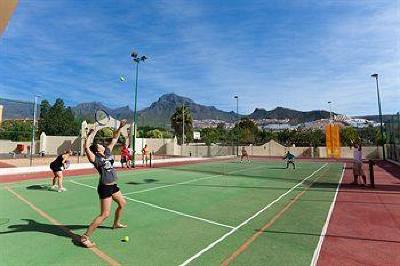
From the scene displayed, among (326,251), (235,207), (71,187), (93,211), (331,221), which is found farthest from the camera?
(71,187)

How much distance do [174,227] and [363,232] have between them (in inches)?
164

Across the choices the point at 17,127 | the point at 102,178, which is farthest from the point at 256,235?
the point at 17,127

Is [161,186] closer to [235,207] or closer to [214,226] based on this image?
[235,207]

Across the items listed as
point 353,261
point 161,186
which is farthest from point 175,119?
point 353,261

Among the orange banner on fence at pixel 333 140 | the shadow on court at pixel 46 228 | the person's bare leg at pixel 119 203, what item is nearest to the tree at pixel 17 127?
the shadow on court at pixel 46 228

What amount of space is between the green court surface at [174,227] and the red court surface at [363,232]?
1.10ft

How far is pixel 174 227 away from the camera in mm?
7492

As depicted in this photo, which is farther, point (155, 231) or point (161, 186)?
point (161, 186)

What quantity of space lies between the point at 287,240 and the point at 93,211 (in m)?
5.29

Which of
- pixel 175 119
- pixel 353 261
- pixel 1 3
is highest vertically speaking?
pixel 175 119

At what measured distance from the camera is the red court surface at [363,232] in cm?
566

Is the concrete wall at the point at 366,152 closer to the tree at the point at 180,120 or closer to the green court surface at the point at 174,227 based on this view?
the tree at the point at 180,120

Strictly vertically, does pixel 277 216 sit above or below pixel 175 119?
below

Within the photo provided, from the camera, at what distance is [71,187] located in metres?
14.0
